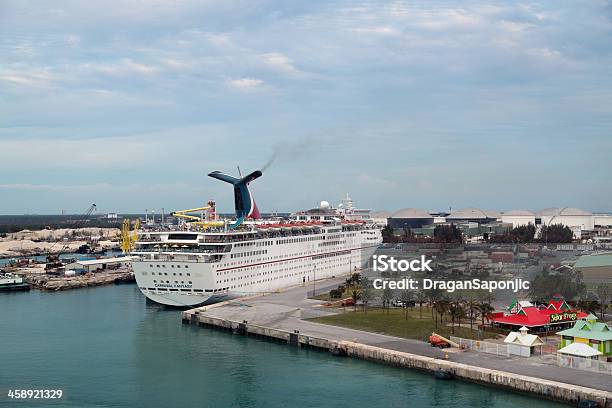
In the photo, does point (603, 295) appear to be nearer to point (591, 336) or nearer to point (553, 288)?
point (553, 288)

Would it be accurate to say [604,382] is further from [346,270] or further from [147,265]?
[346,270]

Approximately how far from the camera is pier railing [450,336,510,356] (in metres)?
31.2

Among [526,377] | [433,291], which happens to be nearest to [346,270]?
[433,291]

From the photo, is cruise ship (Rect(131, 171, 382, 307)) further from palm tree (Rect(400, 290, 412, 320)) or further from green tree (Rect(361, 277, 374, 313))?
palm tree (Rect(400, 290, 412, 320))

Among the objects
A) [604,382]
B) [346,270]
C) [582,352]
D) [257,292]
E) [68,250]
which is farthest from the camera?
[68,250]

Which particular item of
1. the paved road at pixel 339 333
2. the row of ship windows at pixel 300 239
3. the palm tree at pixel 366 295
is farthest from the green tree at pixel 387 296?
the row of ship windows at pixel 300 239

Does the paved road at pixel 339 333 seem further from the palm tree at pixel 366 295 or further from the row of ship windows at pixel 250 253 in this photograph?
the row of ship windows at pixel 250 253

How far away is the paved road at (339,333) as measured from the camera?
89.7 ft

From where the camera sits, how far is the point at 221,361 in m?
33.7

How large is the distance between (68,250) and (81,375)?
9776cm

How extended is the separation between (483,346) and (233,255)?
22.1m

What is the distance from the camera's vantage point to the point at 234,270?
49531 millimetres

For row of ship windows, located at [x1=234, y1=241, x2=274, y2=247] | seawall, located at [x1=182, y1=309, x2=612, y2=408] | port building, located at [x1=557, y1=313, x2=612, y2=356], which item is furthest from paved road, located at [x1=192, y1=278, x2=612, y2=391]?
row of ship windows, located at [x1=234, y1=241, x2=274, y2=247]

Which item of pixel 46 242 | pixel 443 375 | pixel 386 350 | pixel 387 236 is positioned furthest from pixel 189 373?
pixel 46 242
